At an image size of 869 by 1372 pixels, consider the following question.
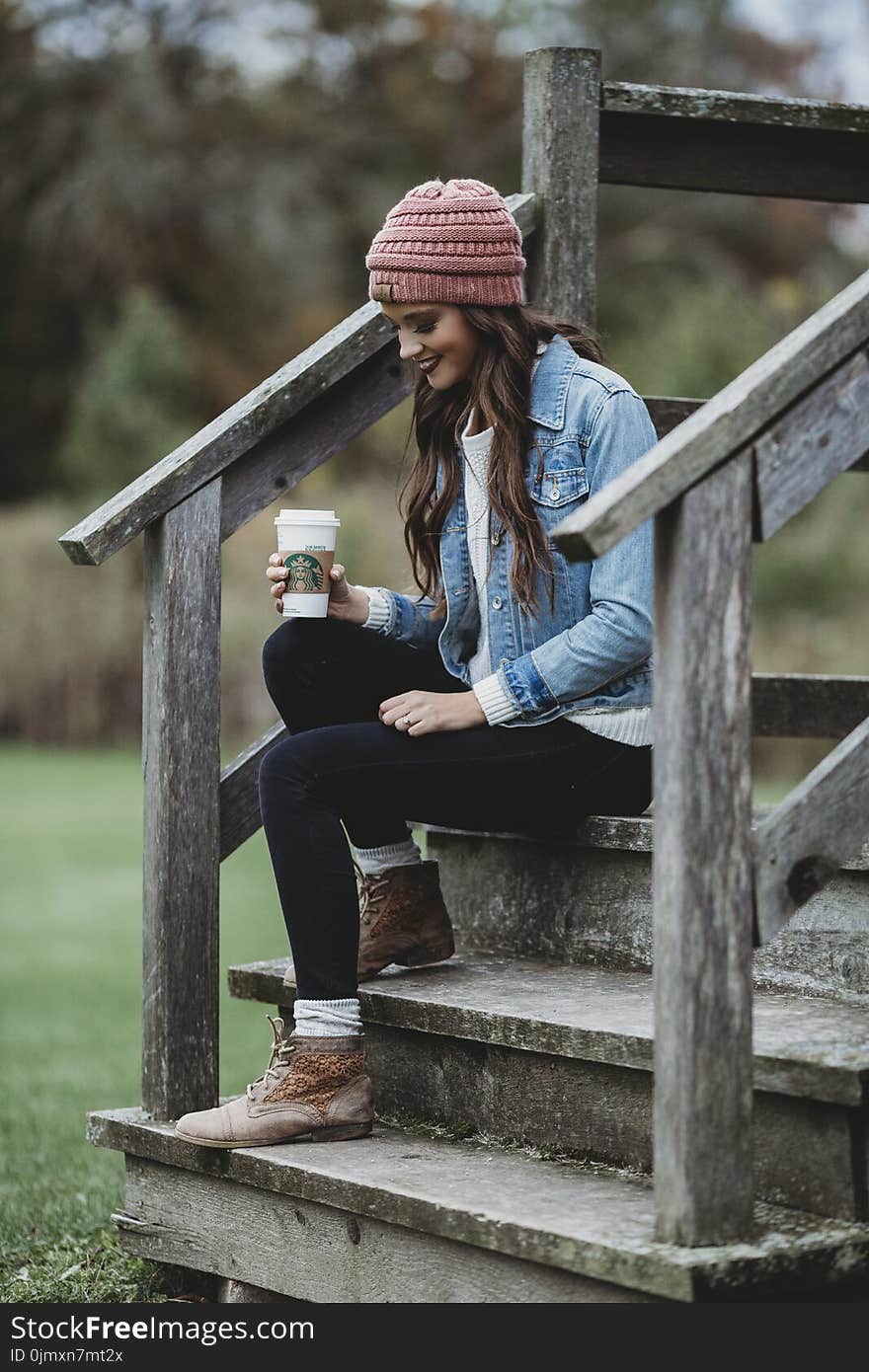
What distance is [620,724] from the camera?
122 inches

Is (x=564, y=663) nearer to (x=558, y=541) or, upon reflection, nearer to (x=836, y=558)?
(x=558, y=541)

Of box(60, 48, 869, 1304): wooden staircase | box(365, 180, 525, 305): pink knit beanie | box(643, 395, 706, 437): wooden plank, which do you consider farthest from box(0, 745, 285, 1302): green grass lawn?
box(643, 395, 706, 437): wooden plank

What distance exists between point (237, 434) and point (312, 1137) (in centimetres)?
120

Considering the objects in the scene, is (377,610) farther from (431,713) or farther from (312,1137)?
(312,1137)

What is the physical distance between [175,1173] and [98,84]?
898 inches

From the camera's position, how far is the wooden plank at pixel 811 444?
2.37m

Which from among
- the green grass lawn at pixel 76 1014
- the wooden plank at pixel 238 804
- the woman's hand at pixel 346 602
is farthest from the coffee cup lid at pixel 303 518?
the green grass lawn at pixel 76 1014

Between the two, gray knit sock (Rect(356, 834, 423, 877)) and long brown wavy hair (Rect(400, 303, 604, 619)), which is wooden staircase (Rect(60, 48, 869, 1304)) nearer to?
gray knit sock (Rect(356, 834, 423, 877))

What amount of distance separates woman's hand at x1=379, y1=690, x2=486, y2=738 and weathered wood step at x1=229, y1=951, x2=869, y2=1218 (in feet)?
1.48

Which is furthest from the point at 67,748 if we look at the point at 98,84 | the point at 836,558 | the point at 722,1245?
the point at 722,1245

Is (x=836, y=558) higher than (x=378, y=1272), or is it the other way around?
(x=836, y=558)

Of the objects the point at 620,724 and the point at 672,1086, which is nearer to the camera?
the point at 672,1086

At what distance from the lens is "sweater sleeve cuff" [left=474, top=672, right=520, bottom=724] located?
306cm

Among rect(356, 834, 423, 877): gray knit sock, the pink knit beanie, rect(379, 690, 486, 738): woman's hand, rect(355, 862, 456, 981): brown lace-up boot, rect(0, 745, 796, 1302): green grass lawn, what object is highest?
the pink knit beanie
